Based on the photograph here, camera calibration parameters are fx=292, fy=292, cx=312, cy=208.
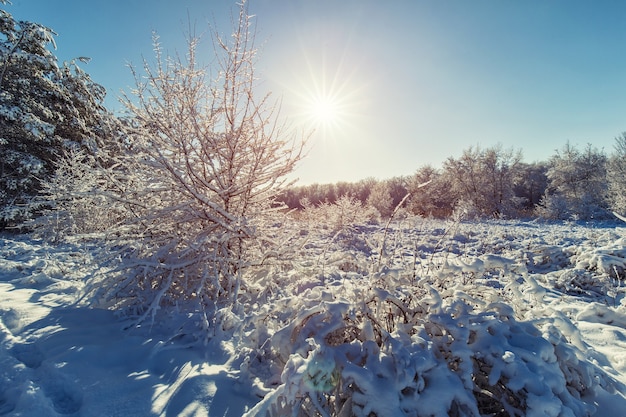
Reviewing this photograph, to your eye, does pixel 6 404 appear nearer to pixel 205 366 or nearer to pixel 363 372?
pixel 205 366

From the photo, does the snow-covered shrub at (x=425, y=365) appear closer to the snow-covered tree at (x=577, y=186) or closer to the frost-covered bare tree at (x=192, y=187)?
the frost-covered bare tree at (x=192, y=187)

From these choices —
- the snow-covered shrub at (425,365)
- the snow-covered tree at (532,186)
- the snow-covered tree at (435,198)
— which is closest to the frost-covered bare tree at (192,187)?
the snow-covered shrub at (425,365)

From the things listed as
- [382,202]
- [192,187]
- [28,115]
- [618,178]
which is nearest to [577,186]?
[618,178]

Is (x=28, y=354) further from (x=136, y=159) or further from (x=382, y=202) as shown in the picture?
(x=382, y=202)

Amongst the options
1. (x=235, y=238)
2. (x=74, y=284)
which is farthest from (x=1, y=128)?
(x=235, y=238)

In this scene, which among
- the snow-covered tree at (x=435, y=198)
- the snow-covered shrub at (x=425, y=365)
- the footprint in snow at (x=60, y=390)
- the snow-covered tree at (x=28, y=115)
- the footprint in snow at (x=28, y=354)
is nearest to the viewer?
the snow-covered shrub at (x=425, y=365)

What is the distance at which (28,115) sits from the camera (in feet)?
36.7

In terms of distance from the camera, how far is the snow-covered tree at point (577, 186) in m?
19.9

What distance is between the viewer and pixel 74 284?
12.1ft

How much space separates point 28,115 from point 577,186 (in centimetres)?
3530

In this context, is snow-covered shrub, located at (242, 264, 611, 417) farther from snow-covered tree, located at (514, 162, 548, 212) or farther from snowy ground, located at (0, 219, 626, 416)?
snow-covered tree, located at (514, 162, 548, 212)

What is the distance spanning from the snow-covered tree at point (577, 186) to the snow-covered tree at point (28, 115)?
26.9m

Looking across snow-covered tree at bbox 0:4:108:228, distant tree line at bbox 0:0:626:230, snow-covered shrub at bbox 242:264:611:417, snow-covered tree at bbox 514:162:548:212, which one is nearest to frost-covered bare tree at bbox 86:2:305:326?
distant tree line at bbox 0:0:626:230

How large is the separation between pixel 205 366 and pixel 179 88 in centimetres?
262
